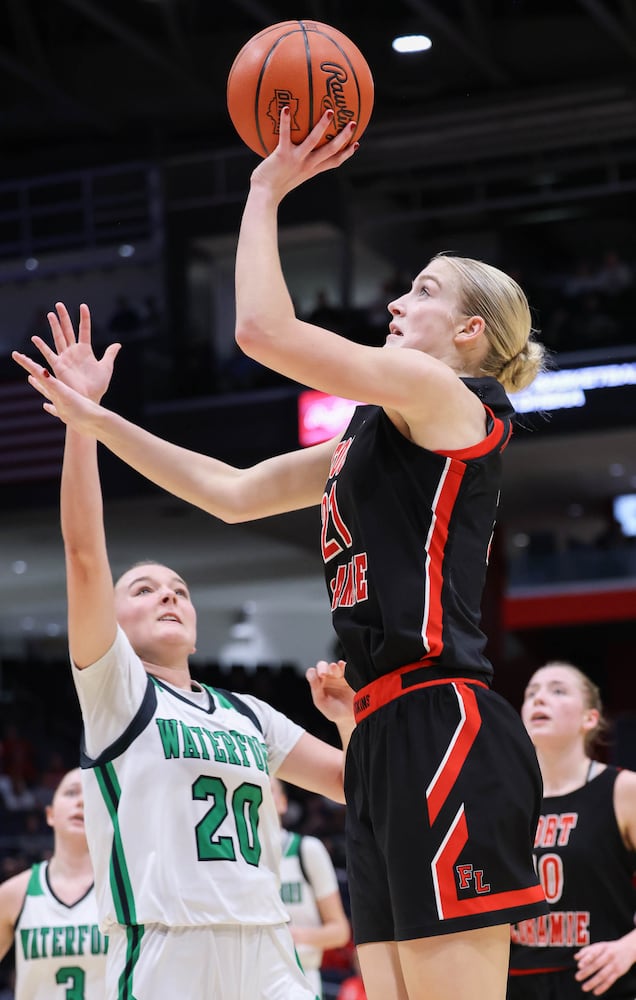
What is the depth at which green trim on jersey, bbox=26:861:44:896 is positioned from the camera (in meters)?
4.83

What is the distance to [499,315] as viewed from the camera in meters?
2.55

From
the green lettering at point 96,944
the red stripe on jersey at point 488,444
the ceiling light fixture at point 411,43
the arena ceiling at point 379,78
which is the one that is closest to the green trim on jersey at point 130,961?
the green lettering at point 96,944

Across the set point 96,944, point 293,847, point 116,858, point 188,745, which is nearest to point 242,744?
point 188,745

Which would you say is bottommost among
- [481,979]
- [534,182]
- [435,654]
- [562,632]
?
[481,979]

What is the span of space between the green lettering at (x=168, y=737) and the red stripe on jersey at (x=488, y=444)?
4.42 feet

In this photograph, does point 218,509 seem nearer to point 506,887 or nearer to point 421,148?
point 506,887

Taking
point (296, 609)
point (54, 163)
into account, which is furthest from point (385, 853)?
point (296, 609)

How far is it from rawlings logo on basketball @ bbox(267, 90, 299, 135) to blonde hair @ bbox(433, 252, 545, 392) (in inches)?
14.8

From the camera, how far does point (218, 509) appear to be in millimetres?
2818

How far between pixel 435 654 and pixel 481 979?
513 mm

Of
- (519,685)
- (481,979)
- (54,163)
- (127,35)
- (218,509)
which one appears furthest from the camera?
(54,163)

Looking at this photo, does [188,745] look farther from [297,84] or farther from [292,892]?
[292,892]

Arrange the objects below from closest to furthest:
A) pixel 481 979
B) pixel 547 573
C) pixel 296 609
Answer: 1. pixel 481 979
2. pixel 547 573
3. pixel 296 609

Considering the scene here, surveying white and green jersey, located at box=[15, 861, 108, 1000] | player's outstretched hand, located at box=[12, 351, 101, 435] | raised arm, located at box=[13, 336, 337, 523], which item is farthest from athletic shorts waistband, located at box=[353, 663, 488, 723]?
white and green jersey, located at box=[15, 861, 108, 1000]
